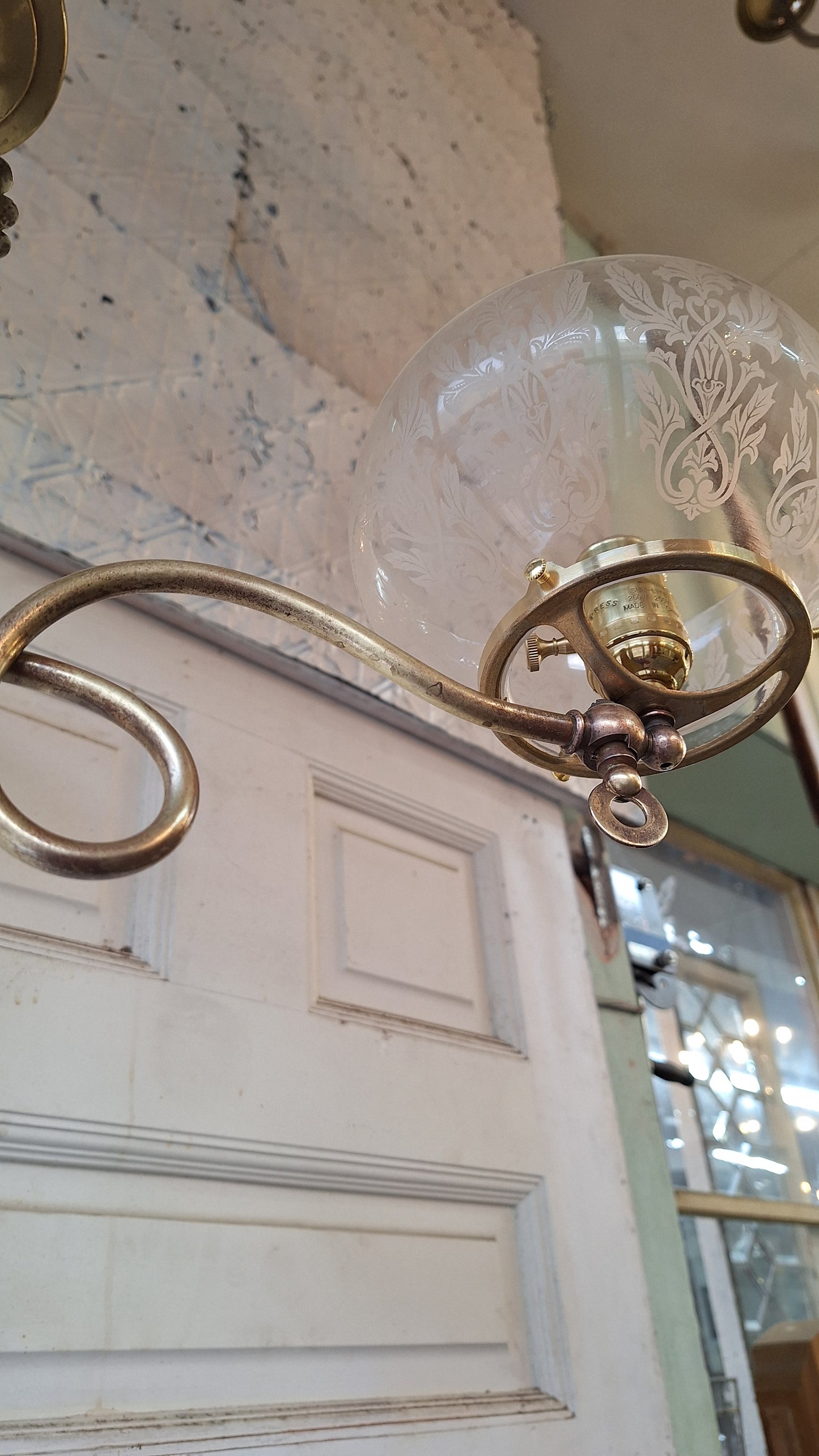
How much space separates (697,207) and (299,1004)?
69.7 inches

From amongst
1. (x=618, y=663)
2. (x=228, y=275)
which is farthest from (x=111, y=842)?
(x=228, y=275)

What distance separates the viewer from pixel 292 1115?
0.69m

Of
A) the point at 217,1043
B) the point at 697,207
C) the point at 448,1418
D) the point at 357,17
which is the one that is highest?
the point at 697,207

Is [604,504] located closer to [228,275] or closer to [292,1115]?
[292,1115]

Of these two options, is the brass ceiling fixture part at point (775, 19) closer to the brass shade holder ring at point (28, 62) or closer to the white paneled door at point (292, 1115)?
the white paneled door at point (292, 1115)

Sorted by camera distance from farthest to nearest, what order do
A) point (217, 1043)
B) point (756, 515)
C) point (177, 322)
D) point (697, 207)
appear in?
point (697, 207) < point (177, 322) < point (217, 1043) < point (756, 515)

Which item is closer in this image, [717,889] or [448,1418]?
[448,1418]

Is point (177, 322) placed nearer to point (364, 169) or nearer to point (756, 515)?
point (364, 169)

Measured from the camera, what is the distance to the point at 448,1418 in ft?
2.19

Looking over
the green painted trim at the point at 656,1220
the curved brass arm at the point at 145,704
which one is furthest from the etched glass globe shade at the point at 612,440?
the green painted trim at the point at 656,1220

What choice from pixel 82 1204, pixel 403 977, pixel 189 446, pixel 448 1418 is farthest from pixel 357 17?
pixel 448 1418

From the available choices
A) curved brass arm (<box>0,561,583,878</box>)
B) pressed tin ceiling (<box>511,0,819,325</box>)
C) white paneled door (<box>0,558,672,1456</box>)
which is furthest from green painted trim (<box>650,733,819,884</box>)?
curved brass arm (<box>0,561,583,878</box>)

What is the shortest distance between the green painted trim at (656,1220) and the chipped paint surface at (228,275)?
1.16 feet

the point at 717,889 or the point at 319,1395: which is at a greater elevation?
the point at 717,889
